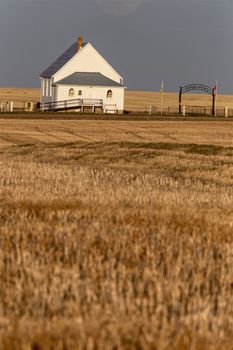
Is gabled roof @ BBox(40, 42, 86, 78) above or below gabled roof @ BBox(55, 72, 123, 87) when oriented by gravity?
above

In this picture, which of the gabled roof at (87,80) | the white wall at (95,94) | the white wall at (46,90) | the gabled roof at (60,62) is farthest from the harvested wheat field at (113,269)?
the gabled roof at (60,62)

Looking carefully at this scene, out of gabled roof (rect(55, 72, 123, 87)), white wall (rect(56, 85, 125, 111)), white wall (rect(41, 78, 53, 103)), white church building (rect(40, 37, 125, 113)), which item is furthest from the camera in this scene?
white wall (rect(41, 78, 53, 103))

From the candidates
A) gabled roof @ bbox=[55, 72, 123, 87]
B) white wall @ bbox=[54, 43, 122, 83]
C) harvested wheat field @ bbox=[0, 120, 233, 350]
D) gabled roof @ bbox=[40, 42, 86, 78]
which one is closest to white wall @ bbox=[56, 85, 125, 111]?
gabled roof @ bbox=[55, 72, 123, 87]

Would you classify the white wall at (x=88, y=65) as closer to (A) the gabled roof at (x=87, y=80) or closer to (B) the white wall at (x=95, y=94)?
(A) the gabled roof at (x=87, y=80)

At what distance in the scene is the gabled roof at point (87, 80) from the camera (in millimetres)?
80812

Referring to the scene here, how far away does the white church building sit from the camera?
265 ft

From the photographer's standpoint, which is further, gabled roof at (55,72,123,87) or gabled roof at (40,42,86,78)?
gabled roof at (40,42,86,78)

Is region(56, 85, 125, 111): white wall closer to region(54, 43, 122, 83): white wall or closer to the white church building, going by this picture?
the white church building

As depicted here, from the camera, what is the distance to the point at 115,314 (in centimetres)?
541

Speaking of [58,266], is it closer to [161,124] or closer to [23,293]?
[23,293]

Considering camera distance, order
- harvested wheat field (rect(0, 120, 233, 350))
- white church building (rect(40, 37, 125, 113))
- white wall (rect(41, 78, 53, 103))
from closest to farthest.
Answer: harvested wheat field (rect(0, 120, 233, 350)) → white church building (rect(40, 37, 125, 113)) → white wall (rect(41, 78, 53, 103))

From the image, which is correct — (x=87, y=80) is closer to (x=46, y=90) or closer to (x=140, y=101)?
(x=46, y=90)

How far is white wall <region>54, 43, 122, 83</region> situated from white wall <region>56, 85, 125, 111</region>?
2225mm

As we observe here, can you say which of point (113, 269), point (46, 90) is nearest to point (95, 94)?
point (46, 90)
